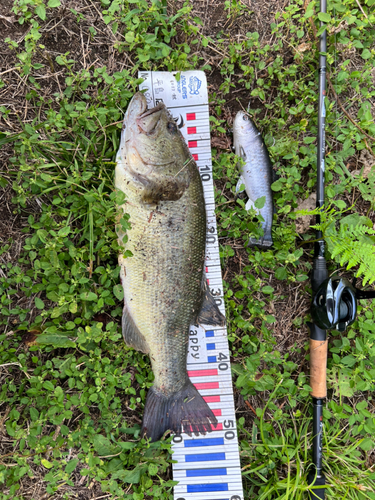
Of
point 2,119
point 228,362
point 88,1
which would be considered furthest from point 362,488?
point 88,1

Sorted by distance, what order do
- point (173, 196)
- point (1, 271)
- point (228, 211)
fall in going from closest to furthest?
point (173, 196) → point (1, 271) → point (228, 211)

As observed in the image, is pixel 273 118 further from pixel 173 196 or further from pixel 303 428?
pixel 303 428

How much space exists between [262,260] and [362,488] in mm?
2245

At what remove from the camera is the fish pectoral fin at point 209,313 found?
2.82 metres

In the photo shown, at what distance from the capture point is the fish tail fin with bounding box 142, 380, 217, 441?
276 cm

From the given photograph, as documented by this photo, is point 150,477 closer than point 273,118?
Yes

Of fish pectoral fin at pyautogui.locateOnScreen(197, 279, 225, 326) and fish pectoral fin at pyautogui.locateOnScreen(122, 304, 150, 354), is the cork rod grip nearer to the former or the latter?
fish pectoral fin at pyautogui.locateOnScreen(197, 279, 225, 326)

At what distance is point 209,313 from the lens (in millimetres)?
2834

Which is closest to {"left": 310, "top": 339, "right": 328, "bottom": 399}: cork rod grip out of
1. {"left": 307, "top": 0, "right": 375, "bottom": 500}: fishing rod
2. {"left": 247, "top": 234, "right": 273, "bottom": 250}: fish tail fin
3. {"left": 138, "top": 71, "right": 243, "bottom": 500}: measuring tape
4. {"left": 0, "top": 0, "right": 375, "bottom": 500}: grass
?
{"left": 307, "top": 0, "right": 375, "bottom": 500}: fishing rod

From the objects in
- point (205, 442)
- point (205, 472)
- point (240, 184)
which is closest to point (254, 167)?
point (240, 184)

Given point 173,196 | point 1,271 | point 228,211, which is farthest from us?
point 228,211

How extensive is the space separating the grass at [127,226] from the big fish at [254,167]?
0.32 feet

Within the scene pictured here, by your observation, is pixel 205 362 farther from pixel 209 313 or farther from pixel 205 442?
pixel 205 442

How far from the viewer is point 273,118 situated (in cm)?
303
